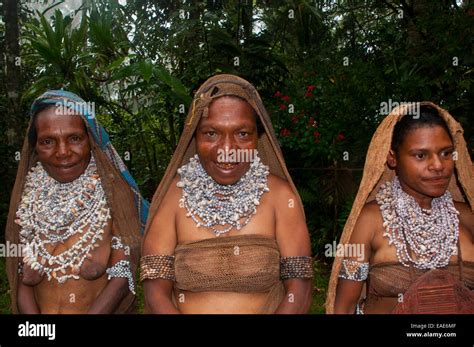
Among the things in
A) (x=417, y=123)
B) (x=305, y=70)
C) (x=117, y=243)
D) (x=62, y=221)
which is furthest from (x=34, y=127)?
(x=305, y=70)

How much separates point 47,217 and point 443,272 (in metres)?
2.01

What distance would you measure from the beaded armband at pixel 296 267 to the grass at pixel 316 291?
6.92 ft

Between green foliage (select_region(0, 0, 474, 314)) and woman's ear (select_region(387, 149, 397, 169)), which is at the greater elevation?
green foliage (select_region(0, 0, 474, 314))

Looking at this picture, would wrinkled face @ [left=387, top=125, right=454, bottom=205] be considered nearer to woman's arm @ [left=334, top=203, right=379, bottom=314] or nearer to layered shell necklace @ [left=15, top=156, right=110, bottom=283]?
woman's arm @ [left=334, top=203, right=379, bottom=314]

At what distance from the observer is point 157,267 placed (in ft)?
9.11

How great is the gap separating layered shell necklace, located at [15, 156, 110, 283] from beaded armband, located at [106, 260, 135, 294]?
15 centimetres

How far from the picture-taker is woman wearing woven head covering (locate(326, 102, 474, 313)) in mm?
2729

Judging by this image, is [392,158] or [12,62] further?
[12,62]

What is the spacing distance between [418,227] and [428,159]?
0.34 meters

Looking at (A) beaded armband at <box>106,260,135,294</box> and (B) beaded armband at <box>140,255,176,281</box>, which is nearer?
(B) beaded armband at <box>140,255,176,281</box>

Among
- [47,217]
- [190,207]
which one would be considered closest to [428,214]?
[190,207]

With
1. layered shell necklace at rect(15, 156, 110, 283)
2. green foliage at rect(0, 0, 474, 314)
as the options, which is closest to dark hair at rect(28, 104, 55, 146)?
layered shell necklace at rect(15, 156, 110, 283)

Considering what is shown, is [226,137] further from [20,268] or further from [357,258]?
[20,268]

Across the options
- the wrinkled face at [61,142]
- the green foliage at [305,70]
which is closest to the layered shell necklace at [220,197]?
the wrinkled face at [61,142]
